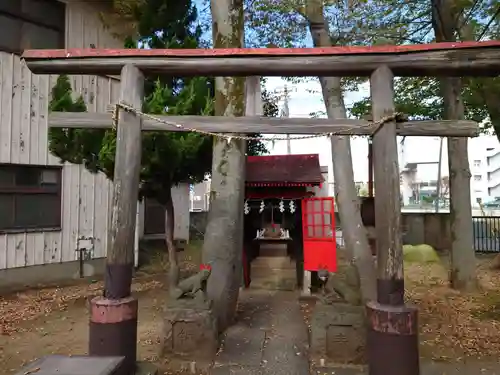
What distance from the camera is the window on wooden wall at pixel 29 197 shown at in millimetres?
9477

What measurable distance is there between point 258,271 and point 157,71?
8.90 metres

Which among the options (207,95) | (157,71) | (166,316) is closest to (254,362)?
(166,316)

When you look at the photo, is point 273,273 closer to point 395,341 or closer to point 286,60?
point 395,341

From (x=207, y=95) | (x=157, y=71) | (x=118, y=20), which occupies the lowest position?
(x=157, y=71)

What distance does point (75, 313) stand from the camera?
7992 mm

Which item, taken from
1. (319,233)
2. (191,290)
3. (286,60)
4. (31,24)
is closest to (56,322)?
(191,290)

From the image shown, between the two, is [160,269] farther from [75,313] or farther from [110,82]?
[110,82]

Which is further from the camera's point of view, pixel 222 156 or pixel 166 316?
pixel 222 156

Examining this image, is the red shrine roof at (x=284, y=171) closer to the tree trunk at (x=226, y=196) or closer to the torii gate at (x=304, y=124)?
the tree trunk at (x=226, y=196)

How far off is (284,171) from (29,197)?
6.25 metres

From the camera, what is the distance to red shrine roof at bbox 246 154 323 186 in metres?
9.59

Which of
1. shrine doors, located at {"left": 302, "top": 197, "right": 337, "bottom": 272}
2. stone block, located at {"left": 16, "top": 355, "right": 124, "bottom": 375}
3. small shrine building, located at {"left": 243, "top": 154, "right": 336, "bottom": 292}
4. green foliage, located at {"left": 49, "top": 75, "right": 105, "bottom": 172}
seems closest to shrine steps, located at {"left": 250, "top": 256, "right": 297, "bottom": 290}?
small shrine building, located at {"left": 243, "top": 154, "right": 336, "bottom": 292}

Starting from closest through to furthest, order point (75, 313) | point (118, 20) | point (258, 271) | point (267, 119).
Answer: point (267, 119) < point (75, 313) < point (118, 20) < point (258, 271)

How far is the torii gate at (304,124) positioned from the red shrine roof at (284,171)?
198 inches
